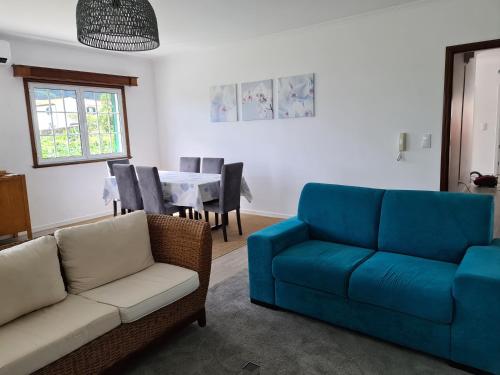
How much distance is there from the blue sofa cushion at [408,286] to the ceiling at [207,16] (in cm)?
Result: 276

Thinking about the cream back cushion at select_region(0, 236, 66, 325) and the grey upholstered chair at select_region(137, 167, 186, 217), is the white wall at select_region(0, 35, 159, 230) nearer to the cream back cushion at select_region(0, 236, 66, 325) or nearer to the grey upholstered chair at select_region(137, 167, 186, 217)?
the grey upholstered chair at select_region(137, 167, 186, 217)

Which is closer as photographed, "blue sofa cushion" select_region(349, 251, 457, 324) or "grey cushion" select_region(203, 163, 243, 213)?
"blue sofa cushion" select_region(349, 251, 457, 324)

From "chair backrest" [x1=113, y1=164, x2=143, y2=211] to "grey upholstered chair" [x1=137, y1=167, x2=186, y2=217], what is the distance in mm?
120

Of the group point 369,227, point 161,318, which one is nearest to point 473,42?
point 369,227

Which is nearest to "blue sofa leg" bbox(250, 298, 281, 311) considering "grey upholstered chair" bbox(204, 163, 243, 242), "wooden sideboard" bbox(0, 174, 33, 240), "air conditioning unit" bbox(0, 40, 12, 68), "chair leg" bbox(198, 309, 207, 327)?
"chair leg" bbox(198, 309, 207, 327)

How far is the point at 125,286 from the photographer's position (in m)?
2.07

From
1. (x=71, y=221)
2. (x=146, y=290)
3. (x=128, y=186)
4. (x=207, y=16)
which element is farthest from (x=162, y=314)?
(x=71, y=221)

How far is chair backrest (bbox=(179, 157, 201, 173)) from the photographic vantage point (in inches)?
209

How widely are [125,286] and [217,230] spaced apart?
2.63 metres

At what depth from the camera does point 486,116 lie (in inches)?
302

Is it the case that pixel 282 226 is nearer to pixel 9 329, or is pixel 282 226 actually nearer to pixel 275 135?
pixel 9 329

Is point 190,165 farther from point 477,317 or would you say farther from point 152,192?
point 477,317

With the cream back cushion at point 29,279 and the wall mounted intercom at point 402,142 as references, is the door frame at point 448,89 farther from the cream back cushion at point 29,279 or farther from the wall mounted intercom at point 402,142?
the cream back cushion at point 29,279

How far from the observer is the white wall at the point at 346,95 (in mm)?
3781
